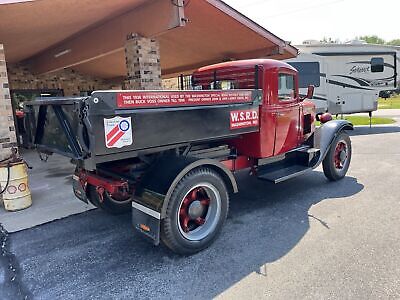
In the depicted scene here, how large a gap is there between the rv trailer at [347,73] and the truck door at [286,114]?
738 cm

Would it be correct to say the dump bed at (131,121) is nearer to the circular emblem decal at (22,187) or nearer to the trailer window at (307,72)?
the circular emblem decal at (22,187)

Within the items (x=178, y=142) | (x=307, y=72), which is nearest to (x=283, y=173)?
(x=178, y=142)

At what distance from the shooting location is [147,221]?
3.33 m

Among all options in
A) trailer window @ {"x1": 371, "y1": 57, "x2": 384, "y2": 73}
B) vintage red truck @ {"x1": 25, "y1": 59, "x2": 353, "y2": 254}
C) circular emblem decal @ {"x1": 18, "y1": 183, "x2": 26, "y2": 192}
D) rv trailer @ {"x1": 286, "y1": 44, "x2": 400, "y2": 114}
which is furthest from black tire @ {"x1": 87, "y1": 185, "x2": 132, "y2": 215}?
trailer window @ {"x1": 371, "y1": 57, "x2": 384, "y2": 73}

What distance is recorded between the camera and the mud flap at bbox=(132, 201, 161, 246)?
322cm

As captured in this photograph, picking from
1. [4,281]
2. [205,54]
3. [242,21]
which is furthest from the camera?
[205,54]

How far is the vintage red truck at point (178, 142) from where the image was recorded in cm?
295

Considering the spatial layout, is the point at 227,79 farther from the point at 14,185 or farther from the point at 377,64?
the point at 377,64

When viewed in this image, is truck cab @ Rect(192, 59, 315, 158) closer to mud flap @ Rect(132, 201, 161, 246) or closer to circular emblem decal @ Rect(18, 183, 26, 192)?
mud flap @ Rect(132, 201, 161, 246)

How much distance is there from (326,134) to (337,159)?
2.28ft

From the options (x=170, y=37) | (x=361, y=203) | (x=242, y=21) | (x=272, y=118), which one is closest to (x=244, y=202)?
(x=272, y=118)

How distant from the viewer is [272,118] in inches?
186

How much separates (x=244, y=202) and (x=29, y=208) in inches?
145

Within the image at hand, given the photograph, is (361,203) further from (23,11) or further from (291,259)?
(23,11)
